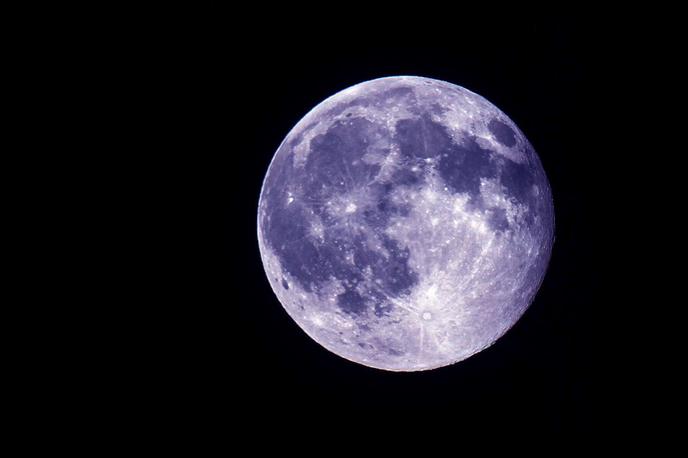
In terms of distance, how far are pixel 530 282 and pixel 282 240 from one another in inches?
80.3

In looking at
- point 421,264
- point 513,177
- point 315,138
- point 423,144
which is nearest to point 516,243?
point 513,177

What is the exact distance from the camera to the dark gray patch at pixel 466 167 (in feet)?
10.3

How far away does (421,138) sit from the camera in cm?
320

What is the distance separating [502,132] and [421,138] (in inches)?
32.2

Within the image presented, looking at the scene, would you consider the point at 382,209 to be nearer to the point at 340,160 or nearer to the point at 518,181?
the point at 340,160

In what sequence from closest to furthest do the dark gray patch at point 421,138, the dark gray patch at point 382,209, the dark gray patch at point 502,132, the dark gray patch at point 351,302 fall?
the dark gray patch at point 382,209 < the dark gray patch at point 421,138 < the dark gray patch at point 351,302 < the dark gray patch at point 502,132

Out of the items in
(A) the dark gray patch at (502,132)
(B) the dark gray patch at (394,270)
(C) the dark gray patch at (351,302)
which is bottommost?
(C) the dark gray patch at (351,302)

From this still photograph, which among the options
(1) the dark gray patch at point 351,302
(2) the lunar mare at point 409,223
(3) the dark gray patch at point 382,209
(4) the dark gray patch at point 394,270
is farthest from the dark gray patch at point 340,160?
(1) the dark gray patch at point 351,302

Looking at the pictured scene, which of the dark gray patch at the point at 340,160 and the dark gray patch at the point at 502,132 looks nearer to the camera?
the dark gray patch at the point at 340,160

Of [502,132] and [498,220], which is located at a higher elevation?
[502,132]

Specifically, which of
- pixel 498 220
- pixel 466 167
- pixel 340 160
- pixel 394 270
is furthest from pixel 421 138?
pixel 394 270

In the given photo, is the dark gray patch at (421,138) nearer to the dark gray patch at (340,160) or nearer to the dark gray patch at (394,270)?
the dark gray patch at (340,160)

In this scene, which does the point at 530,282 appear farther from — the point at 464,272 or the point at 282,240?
the point at 282,240

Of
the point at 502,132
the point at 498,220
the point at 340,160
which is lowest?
the point at 498,220
